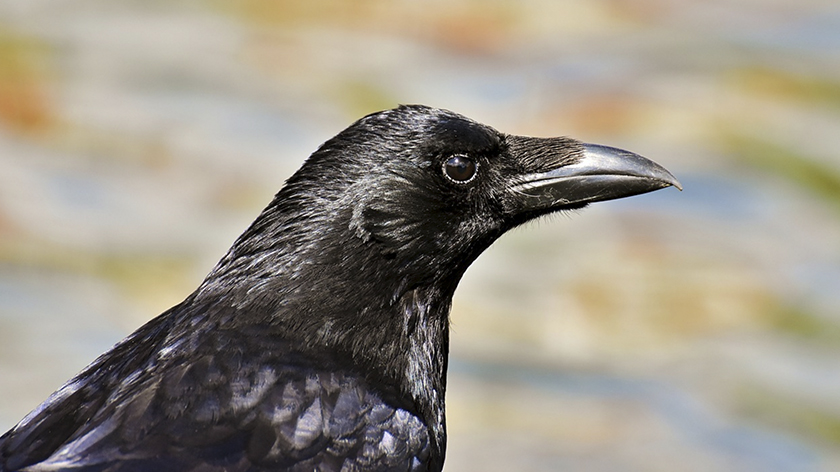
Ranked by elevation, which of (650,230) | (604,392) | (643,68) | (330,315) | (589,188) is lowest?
(330,315)

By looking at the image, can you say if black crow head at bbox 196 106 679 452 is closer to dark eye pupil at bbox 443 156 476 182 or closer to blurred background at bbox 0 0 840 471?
dark eye pupil at bbox 443 156 476 182

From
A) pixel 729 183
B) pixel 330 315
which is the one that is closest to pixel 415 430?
pixel 330 315

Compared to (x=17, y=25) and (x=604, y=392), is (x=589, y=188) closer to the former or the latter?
(x=604, y=392)

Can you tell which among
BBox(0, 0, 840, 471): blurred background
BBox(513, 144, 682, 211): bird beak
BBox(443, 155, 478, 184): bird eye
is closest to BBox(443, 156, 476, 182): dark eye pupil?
BBox(443, 155, 478, 184): bird eye

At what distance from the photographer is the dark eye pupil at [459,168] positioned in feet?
13.1

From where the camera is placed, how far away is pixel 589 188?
4.10 m

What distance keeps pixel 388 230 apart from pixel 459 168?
1.03 feet

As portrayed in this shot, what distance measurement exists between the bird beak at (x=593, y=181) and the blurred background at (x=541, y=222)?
5716mm

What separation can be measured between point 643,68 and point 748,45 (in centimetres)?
131

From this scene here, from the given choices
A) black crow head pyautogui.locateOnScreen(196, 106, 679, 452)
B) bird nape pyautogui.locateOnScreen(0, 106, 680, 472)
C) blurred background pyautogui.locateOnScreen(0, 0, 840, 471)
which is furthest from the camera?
blurred background pyautogui.locateOnScreen(0, 0, 840, 471)

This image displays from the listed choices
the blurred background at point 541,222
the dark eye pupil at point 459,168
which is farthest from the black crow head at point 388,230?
the blurred background at point 541,222

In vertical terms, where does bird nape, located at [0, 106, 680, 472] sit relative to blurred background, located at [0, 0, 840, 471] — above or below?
below

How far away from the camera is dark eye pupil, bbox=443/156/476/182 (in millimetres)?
4004

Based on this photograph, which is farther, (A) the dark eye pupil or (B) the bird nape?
(A) the dark eye pupil
